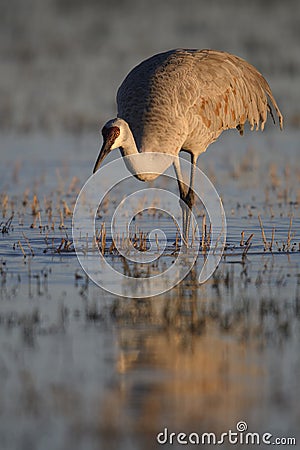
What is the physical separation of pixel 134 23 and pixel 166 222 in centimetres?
1440

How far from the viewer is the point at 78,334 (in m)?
5.73

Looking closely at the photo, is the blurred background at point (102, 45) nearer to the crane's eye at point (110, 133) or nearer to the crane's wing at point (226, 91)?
the crane's wing at point (226, 91)

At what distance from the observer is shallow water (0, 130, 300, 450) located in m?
4.41

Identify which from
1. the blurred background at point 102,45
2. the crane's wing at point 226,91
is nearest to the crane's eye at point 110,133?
the crane's wing at point 226,91

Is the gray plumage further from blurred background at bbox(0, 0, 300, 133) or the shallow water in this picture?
blurred background at bbox(0, 0, 300, 133)

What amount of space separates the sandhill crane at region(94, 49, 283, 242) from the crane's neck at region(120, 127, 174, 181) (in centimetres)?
1

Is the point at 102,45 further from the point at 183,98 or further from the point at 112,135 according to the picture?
the point at 112,135

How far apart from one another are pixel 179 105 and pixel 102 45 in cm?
1325

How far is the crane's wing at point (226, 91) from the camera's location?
9055 millimetres

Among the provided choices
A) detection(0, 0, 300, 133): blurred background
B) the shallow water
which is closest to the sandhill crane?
the shallow water

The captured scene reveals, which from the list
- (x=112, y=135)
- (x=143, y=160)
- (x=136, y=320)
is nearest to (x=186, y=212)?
(x=143, y=160)

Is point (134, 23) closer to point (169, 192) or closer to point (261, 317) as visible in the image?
point (169, 192)

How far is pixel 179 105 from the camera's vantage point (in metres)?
8.72

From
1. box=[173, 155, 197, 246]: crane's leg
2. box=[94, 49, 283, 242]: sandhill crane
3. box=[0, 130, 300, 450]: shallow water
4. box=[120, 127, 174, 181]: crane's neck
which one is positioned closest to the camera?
box=[0, 130, 300, 450]: shallow water
